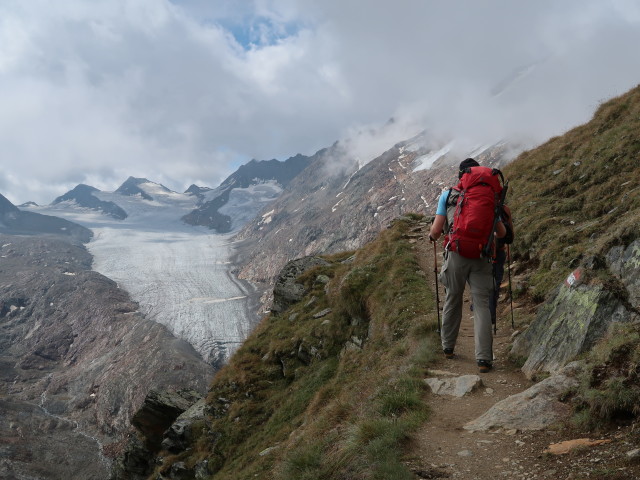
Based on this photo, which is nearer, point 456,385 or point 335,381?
point 456,385

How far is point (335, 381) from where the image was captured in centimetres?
1216

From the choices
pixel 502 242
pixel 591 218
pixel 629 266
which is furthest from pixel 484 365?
pixel 591 218

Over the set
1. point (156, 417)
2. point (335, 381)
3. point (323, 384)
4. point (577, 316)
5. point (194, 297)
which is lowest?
point (156, 417)

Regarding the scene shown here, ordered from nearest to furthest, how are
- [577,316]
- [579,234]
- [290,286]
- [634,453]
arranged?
[634,453]
[577,316]
[579,234]
[290,286]

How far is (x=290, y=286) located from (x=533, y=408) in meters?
17.1

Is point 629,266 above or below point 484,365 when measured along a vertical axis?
above

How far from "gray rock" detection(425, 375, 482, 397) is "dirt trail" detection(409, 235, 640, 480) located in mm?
101

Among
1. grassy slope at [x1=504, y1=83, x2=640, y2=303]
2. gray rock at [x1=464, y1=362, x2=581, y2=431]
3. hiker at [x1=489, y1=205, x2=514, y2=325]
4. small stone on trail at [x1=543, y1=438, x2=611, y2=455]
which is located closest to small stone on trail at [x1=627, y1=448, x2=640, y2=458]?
small stone on trail at [x1=543, y1=438, x2=611, y2=455]

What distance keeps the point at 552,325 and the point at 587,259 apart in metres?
1.63

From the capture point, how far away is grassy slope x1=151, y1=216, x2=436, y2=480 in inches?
239

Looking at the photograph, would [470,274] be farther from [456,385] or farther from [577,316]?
[456,385]

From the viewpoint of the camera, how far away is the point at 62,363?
164 metres

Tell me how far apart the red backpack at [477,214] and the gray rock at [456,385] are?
6.46 ft

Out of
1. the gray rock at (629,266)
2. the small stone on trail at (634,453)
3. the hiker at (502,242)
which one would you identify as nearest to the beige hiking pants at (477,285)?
the hiker at (502,242)
